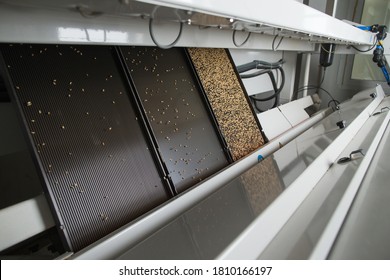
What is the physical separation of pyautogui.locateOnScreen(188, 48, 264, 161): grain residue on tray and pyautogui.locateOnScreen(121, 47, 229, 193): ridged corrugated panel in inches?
2.7

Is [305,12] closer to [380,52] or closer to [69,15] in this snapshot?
[69,15]

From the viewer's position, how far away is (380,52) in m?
2.19

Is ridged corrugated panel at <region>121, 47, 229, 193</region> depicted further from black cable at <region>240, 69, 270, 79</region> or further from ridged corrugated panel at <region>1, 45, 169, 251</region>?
black cable at <region>240, 69, 270, 79</region>

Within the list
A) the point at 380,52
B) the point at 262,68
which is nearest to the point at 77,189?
the point at 262,68

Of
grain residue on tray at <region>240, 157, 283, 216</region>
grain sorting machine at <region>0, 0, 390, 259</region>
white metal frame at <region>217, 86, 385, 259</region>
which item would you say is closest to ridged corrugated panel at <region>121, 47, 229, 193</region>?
grain sorting machine at <region>0, 0, 390, 259</region>

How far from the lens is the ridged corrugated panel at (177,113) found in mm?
1057

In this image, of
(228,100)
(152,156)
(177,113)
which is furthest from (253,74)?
(152,156)

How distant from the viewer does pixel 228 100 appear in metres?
1.46

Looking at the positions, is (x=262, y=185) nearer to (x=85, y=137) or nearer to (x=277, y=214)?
(x=277, y=214)

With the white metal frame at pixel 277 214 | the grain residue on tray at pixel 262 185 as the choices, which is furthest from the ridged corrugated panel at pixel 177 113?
the white metal frame at pixel 277 214

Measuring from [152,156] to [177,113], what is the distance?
11.2 inches

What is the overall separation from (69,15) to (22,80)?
0.25 m

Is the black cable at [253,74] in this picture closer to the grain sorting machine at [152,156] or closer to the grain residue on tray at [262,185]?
the grain sorting machine at [152,156]

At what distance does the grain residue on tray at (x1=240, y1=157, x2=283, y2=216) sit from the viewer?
0.74 m
